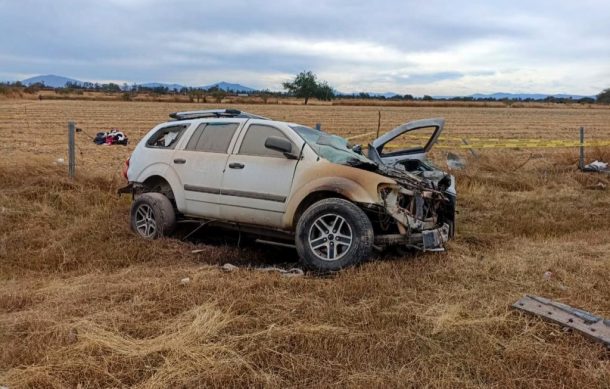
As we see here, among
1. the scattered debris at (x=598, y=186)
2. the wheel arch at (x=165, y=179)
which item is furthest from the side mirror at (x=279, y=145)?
the scattered debris at (x=598, y=186)

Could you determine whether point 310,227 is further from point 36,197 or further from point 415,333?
point 36,197

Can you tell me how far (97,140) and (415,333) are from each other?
15429 mm

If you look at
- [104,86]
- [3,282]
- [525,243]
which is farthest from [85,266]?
[104,86]

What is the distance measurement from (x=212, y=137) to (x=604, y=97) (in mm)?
109140

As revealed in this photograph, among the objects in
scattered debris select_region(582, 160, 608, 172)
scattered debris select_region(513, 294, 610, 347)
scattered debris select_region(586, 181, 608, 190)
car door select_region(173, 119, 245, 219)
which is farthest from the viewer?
scattered debris select_region(582, 160, 608, 172)

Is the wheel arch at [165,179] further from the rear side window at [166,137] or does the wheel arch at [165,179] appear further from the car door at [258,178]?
the car door at [258,178]

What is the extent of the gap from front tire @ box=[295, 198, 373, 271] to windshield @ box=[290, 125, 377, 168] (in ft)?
1.80

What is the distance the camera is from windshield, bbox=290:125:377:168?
5977 millimetres

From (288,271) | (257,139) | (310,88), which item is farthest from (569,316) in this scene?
(310,88)

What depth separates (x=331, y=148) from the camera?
6.38 meters

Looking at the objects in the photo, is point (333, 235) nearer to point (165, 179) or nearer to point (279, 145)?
point (279, 145)

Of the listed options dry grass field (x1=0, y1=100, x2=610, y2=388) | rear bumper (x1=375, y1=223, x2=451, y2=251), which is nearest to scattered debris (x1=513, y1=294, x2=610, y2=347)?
dry grass field (x1=0, y1=100, x2=610, y2=388)

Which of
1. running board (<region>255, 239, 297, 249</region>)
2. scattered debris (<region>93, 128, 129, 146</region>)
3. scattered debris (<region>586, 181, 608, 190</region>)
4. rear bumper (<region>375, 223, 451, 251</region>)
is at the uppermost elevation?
scattered debris (<region>93, 128, 129, 146</region>)

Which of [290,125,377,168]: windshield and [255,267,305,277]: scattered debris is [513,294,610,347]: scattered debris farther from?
[290,125,377,168]: windshield
